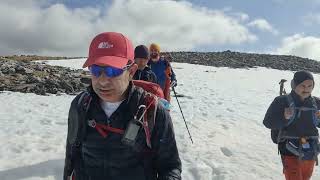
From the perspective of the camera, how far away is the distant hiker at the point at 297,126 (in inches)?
256

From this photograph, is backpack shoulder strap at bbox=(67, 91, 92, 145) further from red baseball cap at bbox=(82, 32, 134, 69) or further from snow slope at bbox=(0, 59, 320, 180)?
snow slope at bbox=(0, 59, 320, 180)

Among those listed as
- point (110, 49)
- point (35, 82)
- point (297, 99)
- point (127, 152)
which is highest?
point (110, 49)

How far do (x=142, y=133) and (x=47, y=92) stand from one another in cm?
1480

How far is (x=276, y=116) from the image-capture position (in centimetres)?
646

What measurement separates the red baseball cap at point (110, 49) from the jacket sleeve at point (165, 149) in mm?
480

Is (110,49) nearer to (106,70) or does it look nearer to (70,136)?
(106,70)

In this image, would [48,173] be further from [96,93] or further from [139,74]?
[96,93]

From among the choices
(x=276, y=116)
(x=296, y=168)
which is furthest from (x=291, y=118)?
(x=296, y=168)

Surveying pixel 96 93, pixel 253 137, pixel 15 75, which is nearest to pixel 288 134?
pixel 96 93

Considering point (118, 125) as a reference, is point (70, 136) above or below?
below

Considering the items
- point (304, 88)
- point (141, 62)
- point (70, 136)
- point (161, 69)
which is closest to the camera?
point (70, 136)

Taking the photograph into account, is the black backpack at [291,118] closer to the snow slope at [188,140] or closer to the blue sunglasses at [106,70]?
the snow slope at [188,140]

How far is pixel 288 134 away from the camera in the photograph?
21.6 ft

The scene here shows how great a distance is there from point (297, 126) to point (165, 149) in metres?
3.75
